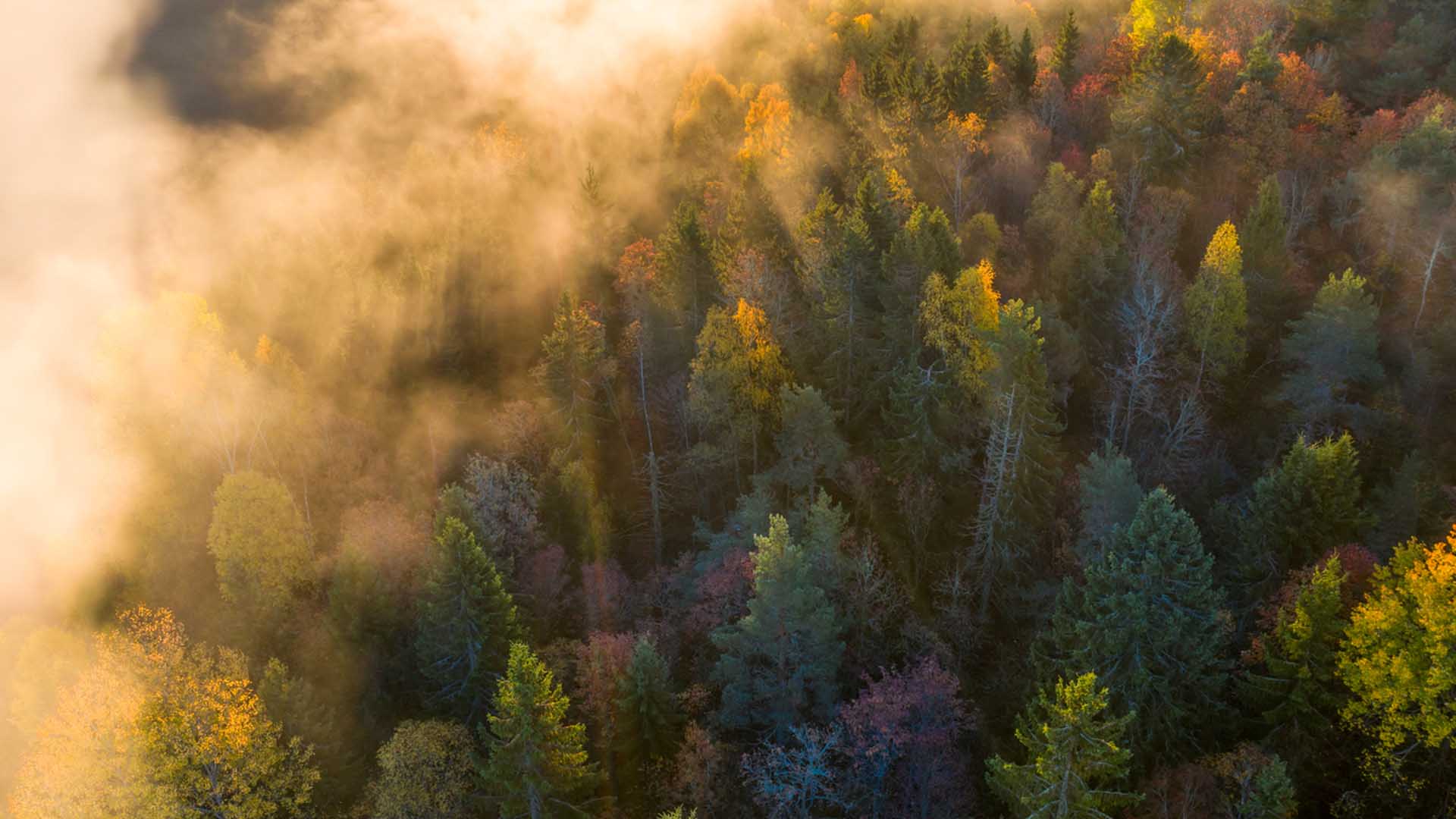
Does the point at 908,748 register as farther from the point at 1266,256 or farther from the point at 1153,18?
the point at 1153,18

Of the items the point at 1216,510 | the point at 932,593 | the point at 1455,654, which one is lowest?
the point at 932,593

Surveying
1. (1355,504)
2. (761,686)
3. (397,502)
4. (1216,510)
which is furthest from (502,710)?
(1355,504)

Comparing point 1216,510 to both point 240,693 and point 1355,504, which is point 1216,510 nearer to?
point 1355,504

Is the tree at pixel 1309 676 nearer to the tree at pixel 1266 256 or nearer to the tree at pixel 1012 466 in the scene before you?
the tree at pixel 1012 466

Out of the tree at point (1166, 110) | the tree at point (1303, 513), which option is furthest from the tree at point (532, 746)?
the tree at point (1166, 110)

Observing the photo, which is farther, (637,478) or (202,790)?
(637,478)

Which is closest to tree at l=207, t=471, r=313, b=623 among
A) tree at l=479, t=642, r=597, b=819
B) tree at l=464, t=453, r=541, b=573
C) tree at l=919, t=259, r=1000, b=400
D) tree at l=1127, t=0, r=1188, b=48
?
tree at l=464, t=453, r=541, b=573

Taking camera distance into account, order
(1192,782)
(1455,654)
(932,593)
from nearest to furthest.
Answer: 1. (1455,654)
2. (1192,782)
3. (932,593)
